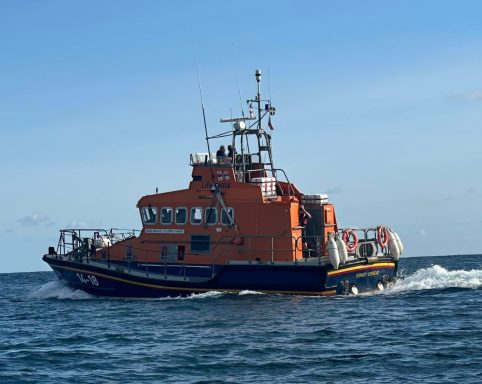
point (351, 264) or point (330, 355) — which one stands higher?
point (351, 264)

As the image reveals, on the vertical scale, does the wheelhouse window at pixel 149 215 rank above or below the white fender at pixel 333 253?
above

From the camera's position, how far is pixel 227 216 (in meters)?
24.7

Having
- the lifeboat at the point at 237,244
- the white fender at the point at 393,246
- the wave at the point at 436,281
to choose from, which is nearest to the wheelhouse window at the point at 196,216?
the lifeboat at the point at 237,244

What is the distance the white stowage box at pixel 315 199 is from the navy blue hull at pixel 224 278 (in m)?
2.37

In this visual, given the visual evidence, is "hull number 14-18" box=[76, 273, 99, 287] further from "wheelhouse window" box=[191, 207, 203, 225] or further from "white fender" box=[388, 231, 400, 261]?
"white fender" box=[388, 231, 400, 261]

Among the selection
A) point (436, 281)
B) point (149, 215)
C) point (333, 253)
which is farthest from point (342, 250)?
point (149, 215)

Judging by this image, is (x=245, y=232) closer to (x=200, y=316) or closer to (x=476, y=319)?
(x=200, y=316)

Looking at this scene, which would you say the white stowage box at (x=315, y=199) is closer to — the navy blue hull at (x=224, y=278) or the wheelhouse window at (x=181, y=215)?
the navy blue hull at (x=224, y=278)

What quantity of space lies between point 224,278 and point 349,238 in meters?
4.42

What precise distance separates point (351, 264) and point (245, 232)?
3.29m

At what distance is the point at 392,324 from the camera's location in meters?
19.0

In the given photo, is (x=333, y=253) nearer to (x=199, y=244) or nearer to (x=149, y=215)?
(x=199, y=244)

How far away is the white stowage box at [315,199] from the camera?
25641mm

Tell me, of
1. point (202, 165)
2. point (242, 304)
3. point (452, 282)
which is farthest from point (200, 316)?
point (452, 282)
